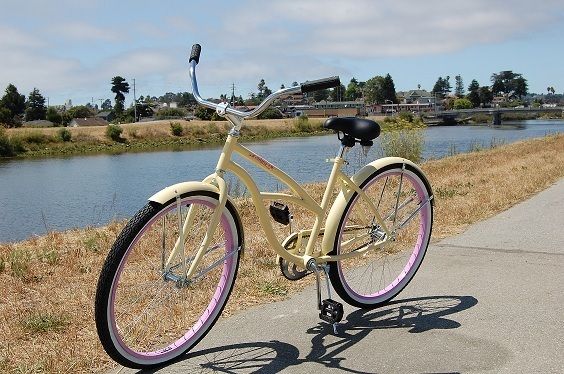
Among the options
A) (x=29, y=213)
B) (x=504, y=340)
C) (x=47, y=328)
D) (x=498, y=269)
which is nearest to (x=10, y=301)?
(x=47, y=328)

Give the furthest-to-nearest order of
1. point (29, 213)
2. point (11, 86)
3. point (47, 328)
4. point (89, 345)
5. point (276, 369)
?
point (11, 86)
point (29, 213)
point (47, 328)
point (89, 345)
point (276, 369)

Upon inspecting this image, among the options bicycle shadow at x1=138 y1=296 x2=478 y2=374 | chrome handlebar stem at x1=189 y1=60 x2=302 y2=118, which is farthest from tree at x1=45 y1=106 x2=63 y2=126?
bicycle shadow at x1=138 y1=296 x2=478 y2=374

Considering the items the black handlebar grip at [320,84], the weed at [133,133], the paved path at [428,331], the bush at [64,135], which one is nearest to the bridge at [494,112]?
the weed at [133,133]

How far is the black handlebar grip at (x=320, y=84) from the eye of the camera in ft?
10.2

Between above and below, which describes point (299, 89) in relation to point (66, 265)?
above

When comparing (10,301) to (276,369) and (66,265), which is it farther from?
(276,369)

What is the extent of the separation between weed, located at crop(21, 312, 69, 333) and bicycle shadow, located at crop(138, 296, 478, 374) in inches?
34.7

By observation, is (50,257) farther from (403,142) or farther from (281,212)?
(403,142)

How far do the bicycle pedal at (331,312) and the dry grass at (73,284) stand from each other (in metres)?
0.68

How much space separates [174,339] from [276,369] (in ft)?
2.03

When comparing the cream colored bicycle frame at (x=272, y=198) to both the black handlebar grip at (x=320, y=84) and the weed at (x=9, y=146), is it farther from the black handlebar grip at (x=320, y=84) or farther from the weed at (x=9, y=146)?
the weed at (x=9, y=146)

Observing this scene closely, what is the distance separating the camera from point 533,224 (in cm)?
634

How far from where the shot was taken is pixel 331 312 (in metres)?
3.36

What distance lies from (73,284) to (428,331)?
2653mm
